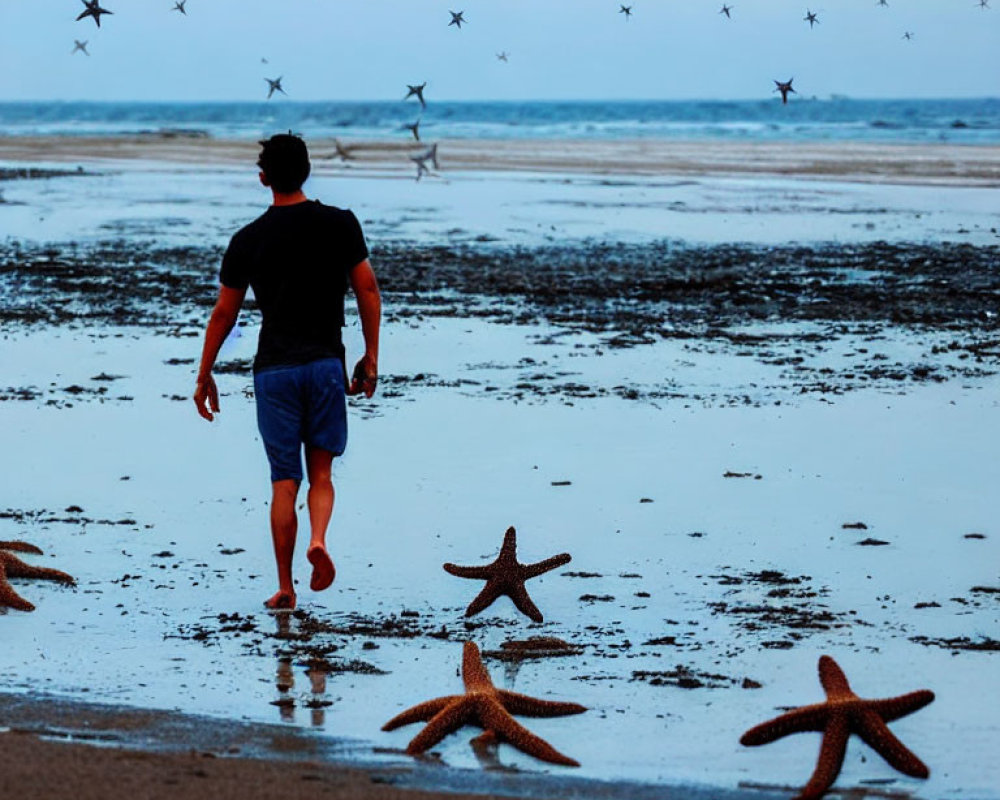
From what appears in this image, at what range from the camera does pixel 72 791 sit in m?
4.10

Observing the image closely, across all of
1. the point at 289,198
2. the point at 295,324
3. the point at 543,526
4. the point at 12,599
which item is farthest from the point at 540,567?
the point at 12,599

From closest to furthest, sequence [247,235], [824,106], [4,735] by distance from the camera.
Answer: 1. [4,735]
2. [247,235]
3. [824,106]

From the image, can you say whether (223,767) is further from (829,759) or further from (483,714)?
(829,759)

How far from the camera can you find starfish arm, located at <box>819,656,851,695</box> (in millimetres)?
4895

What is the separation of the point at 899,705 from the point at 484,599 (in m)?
2.07

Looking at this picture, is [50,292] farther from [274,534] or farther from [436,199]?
[436,199]

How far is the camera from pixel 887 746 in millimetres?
4668

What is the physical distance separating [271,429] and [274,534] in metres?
0.45

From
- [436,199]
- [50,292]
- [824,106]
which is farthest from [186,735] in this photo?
[824,106]

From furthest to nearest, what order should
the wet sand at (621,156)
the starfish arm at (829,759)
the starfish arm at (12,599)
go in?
the wet sand at (621,156) → the starfish arm at (12,599) → the starfish arm at (829,759)

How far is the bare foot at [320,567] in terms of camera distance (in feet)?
20.3

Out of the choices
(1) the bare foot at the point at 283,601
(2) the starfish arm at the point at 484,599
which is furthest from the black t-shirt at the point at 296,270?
(2) the starfish arm at the point at 484,599

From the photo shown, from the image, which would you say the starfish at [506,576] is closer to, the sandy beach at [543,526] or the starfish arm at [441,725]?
the sandy beach at [543,526]

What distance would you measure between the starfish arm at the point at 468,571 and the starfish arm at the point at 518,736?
160 cm
